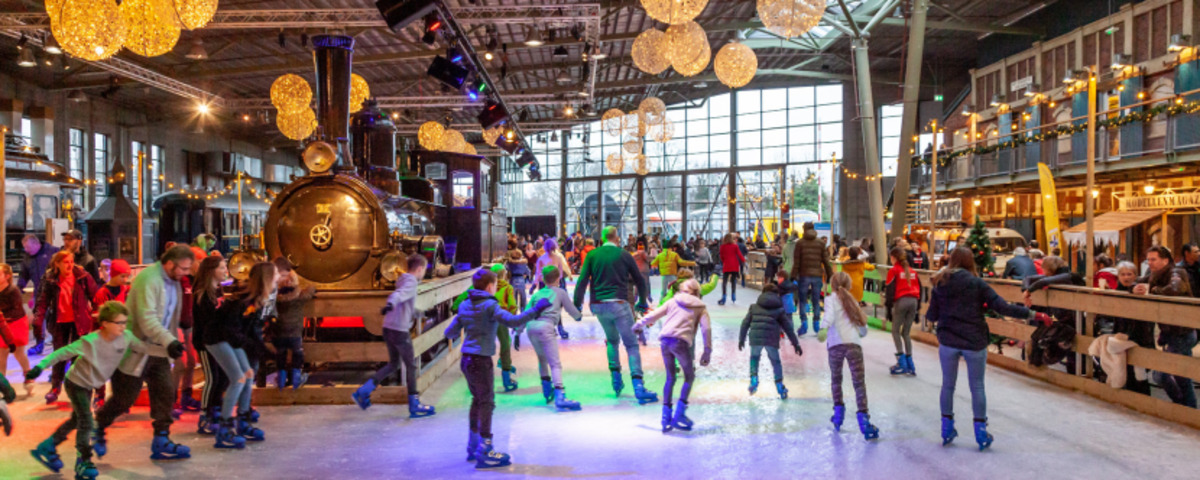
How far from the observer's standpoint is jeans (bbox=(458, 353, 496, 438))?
189 inches

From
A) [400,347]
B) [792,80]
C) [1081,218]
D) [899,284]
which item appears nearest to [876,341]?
[899,284]

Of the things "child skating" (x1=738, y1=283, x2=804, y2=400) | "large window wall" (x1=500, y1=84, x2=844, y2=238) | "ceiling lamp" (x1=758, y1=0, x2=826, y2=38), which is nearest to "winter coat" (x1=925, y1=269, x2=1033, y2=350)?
"child skating" (x1=738, y1=283, x2=804, y2=400)

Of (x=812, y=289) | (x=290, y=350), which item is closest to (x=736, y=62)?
(x=812, y=289)

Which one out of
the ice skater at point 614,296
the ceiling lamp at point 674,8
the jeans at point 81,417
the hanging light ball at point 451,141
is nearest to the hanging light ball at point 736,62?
the ceiling lamp at point 674,8

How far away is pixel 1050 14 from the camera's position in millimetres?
22984

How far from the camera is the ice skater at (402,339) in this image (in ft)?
20.2

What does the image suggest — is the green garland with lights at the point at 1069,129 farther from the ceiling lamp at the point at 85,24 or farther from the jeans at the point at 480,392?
the ceiling lamp at the point at 85,24

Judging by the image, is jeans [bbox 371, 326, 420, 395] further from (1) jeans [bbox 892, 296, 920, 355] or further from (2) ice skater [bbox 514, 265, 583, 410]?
(1) jeans [bbox 892, 296, 920, 355]

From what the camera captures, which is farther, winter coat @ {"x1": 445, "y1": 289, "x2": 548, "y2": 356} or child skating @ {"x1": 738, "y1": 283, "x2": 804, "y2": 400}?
child skating @ {"x1": 738, "y1": 283, "x2": 804, "y2": 400}

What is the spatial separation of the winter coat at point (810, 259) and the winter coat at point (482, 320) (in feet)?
20.9

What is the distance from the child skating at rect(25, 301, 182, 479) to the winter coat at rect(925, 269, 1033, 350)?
16.2ft

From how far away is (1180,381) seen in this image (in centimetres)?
600

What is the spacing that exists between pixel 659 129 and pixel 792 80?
16682 millimetres

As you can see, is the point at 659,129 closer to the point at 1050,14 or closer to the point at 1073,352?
the point at 1073,352
